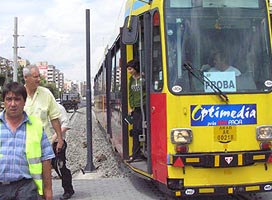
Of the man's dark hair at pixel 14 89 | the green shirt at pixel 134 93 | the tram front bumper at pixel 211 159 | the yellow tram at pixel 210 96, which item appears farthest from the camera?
the green shirt at pixel 134 93

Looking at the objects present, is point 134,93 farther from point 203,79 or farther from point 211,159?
point 211,159

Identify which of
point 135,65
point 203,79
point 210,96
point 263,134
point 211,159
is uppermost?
point 135,65

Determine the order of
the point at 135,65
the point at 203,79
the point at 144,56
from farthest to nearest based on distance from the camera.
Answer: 1. the point at 135,65
2. the point at 144,56
3. the point at 203,79

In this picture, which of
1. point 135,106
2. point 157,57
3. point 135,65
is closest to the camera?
point 157,57

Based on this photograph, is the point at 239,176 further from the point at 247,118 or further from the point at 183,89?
the point at 183,89

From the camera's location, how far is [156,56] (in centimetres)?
689

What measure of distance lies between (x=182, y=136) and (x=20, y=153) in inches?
114

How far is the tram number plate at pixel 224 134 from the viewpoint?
6.44 m

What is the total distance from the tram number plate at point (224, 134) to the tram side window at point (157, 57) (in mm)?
984

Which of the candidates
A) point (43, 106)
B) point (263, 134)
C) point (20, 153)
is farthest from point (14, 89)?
point (263, 134)

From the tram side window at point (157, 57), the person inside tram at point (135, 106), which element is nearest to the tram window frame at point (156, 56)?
the tram side window at point (157, 57)

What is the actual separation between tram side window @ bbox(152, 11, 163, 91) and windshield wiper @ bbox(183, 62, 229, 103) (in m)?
0.42

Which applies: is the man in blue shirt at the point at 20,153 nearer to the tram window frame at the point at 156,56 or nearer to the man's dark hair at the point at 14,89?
the man's dark hair at the point at 14,89

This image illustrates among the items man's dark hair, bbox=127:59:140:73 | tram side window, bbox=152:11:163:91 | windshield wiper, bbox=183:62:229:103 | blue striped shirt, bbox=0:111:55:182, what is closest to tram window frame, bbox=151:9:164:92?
tram side window, bbox=152:11:163:91
